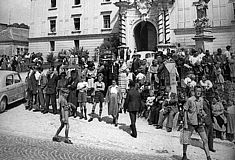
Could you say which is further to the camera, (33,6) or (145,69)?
(33,6)

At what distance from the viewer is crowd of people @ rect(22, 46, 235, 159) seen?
22.5ft

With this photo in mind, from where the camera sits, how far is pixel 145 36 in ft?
83.1

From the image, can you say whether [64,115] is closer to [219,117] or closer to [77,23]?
[219,117]

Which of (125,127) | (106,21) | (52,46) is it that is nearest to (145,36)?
(106,21)

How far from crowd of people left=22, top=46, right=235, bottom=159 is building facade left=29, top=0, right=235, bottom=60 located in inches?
347

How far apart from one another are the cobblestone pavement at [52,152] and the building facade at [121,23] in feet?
46.7

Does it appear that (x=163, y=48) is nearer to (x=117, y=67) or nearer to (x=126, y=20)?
(x=126, y=20)

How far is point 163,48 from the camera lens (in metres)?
22.6

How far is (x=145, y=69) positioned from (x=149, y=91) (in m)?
2.24

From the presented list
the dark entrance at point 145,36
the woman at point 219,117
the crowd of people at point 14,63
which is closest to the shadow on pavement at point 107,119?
the woman at point 219,117

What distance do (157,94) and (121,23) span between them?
16.0m

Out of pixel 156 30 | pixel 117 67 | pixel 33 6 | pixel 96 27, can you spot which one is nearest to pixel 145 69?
pixel 117 67

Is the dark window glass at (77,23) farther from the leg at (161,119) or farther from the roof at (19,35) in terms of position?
the leg at (161,119)

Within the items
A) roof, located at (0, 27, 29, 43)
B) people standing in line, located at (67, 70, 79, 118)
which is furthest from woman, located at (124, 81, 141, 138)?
roof, located at (0, 27, 29, 43)
